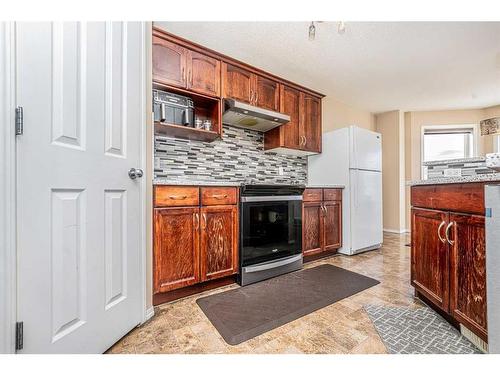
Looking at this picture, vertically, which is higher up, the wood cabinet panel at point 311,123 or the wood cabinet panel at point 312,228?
the wood cabinet panel at point 311,123

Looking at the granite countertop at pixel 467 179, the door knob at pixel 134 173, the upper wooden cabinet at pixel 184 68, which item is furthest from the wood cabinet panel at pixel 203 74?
the granite countertop at pixel 467 179

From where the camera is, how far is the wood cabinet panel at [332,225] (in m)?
2.80

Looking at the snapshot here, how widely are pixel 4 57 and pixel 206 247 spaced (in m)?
1.49

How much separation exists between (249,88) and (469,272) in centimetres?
225

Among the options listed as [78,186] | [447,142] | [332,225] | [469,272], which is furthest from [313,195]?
[447,142]

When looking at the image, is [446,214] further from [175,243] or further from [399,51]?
[399,51]

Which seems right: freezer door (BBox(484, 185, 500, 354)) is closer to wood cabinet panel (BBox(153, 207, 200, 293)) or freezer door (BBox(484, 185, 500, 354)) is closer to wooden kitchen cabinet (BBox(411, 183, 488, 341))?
wooden kitchen cabinet (BBox(411, 183, 488, 341))

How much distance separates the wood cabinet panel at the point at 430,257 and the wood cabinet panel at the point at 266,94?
5.69ft

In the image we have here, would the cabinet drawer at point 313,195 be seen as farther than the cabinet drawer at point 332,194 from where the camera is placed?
No

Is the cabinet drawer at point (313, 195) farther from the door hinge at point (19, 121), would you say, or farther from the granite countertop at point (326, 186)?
the door hinge at point (19, 121)

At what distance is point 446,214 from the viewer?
1.36 metres

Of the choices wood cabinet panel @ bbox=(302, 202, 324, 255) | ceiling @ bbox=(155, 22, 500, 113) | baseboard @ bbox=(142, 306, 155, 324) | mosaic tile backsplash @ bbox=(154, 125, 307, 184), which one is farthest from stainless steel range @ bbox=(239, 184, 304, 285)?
ceiling @ bbox=(155, 22, 500, 113)

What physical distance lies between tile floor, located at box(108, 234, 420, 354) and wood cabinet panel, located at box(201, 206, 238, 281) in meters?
0.19
